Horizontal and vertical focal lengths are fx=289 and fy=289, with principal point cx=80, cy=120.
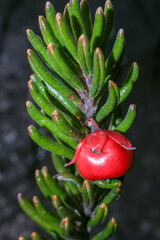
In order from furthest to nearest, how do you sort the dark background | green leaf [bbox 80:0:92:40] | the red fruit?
the dark background, green leaf [bbox 80:0:92:40], the red fruit

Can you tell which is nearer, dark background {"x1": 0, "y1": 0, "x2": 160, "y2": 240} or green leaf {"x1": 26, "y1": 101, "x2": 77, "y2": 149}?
green leaf {"x1": 26, "y1": 101, "x2": 77, "y2": 149}

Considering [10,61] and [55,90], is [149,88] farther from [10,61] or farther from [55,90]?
[55,90]

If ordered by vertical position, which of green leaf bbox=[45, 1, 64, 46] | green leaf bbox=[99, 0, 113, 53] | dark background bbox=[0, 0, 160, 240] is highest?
green leaf bbox=[45, 1, 64, 46]

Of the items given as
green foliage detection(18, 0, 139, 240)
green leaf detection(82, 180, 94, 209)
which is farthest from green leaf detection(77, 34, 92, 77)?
green leaf detection(82, 180, 94, 209)

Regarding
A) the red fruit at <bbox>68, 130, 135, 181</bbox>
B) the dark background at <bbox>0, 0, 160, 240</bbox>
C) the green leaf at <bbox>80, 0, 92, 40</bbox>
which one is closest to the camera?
the red fruit at <bbox>68, 130, 135, 181</bbox>

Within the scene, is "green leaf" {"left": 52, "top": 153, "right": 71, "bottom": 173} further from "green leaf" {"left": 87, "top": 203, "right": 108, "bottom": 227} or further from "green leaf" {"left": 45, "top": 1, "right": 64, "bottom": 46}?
"green leaf" {"left": 45, "top": 1, "right": 64, "bottom": 46}

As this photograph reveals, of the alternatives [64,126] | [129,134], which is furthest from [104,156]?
[129,134]

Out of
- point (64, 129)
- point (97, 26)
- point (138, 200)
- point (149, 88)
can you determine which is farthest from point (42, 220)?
point (149, 88)

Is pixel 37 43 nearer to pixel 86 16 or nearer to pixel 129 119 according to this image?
pixel 86 16
